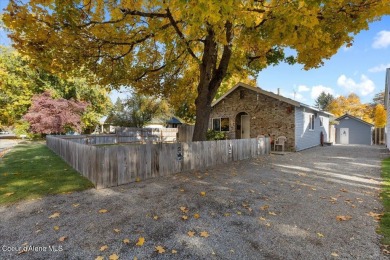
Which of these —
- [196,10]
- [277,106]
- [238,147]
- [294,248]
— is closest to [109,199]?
[294,248]

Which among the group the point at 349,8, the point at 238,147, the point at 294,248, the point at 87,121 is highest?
the point at 349,8

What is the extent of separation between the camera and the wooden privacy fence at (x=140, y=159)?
21.4 feet

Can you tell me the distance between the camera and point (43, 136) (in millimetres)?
31266

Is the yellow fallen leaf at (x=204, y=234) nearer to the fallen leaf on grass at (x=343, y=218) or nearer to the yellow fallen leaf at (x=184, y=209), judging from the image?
the yellow fallen leaf at (x=184, y=209)

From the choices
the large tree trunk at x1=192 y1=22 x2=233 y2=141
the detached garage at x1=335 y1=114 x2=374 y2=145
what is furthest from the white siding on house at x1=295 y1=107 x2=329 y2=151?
the detached garage at x1=335 y1=114 x2=374 y2=145

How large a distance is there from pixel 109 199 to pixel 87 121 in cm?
2733

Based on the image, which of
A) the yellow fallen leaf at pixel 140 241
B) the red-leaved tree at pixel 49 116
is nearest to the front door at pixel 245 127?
the yellow fallen leaf at pixel 140 241

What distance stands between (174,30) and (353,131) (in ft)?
98.4

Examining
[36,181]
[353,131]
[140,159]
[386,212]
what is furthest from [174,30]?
[353,131]

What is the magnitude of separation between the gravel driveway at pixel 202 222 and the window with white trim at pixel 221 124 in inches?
504

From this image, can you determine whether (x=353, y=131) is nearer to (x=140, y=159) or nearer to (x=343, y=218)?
(x=343, y=218)

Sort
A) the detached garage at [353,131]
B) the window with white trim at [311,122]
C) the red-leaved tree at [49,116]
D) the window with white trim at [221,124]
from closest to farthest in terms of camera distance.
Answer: the window with white trim at [311,122]
the window with white trim at [221,124]
the red-leaved tree at [49,116]
the detached garage at [353,131]

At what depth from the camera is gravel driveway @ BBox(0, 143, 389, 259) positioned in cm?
323

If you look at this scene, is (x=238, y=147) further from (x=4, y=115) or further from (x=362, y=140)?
(x=4, y=115)
